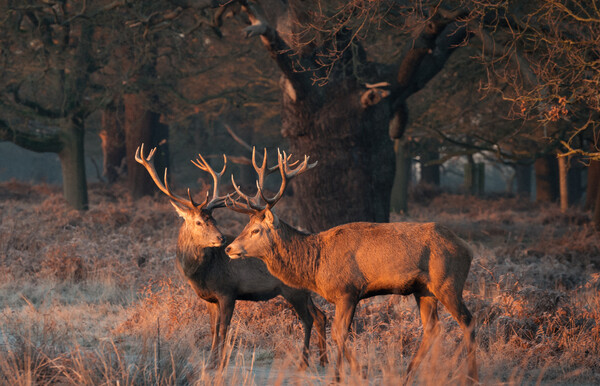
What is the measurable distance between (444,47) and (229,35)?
1198cm

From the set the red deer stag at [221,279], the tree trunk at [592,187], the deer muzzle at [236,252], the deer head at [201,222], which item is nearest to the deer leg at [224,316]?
the red deer stag at [221,279]

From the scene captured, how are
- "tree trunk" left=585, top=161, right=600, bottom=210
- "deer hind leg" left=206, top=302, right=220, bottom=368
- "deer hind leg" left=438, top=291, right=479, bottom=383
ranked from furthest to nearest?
1. "tree trunk" left=585, top=161, right=600, bottom=210
2. "deer hind leg" left=206, top=302, right=220, bottom=368
3. "deer hind leg" left=438, top=291, right=479, bottom=383

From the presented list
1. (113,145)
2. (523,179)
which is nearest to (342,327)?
(113,145)

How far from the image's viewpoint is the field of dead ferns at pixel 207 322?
5215 mm

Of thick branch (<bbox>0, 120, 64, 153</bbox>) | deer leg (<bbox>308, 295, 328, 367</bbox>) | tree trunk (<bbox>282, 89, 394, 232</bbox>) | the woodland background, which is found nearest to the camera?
the woodland background

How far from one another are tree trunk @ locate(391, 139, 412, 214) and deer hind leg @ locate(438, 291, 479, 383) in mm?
15468

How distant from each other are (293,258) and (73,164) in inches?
556

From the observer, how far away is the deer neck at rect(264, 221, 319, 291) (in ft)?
20.2

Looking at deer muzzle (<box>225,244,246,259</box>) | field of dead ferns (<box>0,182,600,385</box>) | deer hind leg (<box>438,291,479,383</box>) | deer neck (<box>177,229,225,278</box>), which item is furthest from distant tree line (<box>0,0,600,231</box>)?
deer muzzle (<box>225,244,246,259</box>)

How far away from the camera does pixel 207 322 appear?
7.71 metres

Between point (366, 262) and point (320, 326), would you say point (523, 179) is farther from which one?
point (366, 262)

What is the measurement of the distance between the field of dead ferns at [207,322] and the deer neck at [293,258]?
70 centimetres

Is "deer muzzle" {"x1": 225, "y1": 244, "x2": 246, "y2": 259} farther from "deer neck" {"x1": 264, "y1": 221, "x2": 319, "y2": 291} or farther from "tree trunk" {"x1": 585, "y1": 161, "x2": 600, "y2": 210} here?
"tree trunk" {"x1": 585, "y1": 161, "x2": 600, "y2": 210}

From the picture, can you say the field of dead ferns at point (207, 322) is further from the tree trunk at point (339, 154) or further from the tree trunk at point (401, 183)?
the tree trunk at point (401, 183)
